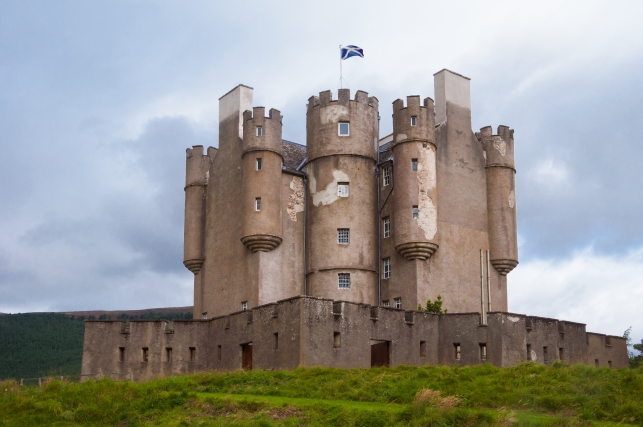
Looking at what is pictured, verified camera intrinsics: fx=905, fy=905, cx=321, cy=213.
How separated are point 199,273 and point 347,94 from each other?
586 inches

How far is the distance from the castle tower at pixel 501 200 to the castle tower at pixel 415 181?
5.00m

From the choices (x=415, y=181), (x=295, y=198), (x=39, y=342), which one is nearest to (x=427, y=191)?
(x=415, y=181)

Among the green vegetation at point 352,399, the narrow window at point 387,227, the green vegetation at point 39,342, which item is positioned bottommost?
the green vegetation at point 352,399

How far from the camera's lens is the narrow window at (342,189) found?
53.9 metres

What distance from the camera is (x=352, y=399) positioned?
30984mm

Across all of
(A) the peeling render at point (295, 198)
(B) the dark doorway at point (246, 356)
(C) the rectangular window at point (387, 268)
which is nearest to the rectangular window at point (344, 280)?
(C) the rectangular window at point (387, 268)

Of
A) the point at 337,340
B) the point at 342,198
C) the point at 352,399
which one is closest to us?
the point at 352,399

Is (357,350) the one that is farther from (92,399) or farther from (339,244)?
(92,399)

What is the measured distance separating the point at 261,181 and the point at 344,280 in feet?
24.6

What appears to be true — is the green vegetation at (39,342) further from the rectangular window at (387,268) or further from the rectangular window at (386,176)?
the rectangular window at (386,176)

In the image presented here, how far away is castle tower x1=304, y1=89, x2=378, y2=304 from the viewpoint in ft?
173

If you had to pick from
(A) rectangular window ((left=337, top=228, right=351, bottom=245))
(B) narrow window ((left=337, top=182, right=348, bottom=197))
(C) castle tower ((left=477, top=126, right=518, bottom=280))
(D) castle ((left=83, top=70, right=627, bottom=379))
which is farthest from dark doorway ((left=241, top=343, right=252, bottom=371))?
(C) castle tower ((left=477, top=126, right=518, bottom=280))

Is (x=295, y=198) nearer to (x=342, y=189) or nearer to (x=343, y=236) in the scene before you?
(x=342, y=189)

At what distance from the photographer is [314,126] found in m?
55.3
